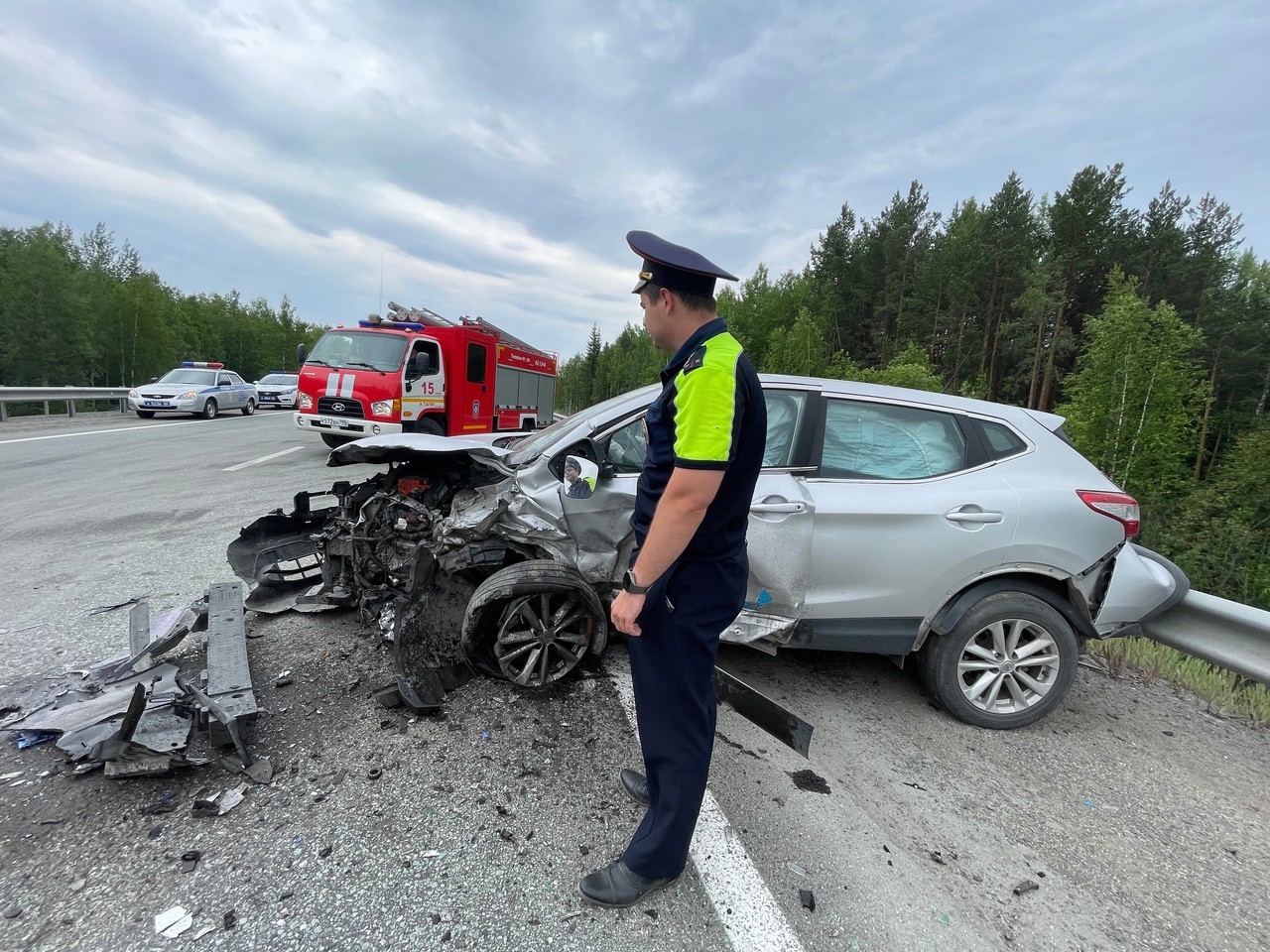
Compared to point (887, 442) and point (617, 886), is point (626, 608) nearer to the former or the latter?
point (617, 886)

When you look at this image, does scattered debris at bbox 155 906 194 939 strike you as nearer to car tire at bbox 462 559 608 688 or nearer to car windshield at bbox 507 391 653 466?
car tire at bbox 462 559 608 688

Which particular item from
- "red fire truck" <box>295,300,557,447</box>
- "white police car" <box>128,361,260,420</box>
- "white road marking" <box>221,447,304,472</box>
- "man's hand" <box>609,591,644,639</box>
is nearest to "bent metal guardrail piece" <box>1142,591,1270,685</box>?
"man's hand" <box>609,591,644,639</box>

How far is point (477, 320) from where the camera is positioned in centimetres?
1281

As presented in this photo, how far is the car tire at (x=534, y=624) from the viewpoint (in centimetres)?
292

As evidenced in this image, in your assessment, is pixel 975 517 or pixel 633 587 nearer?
pixel 633 587

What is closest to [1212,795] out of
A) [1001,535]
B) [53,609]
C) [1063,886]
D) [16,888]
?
[1063,886]

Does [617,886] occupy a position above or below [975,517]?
below

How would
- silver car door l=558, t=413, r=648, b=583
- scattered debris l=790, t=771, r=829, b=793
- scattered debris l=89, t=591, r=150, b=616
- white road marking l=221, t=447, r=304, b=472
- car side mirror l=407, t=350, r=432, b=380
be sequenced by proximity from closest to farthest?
1. scattered debris l=790, t=771, r=829, b=793
2. silver car door l=558, t=413, r=648, b=583
3. scattered debris l=89, t=591, r=150, b=616
4. white road marking l=221, t=447, r=304, b=472
5. car side mirror l=407, t=350, r=432, b=380

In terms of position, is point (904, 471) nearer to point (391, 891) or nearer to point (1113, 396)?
point (391, 891)

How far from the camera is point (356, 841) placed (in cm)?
202

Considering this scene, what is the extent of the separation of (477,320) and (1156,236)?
4070 centimetres

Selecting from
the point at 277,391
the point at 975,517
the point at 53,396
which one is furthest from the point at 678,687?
the point at 277,391

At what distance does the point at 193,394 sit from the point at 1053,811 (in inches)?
925

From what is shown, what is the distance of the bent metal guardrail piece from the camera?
10.3 feet
